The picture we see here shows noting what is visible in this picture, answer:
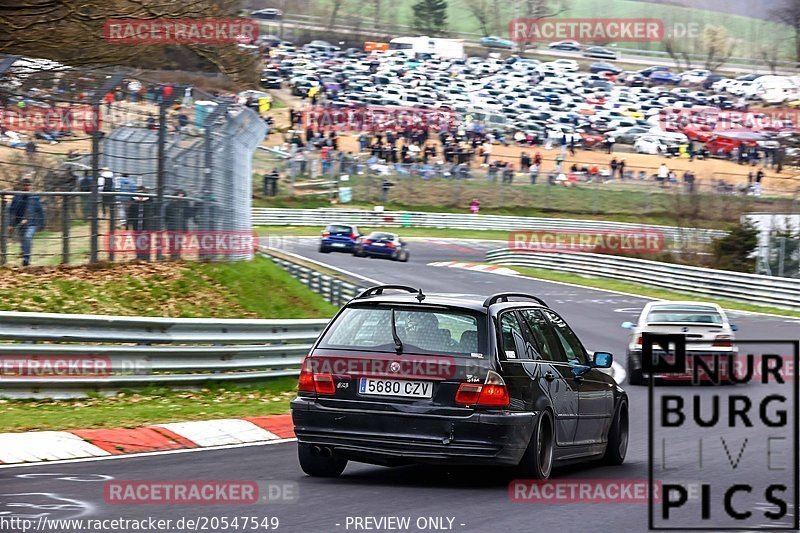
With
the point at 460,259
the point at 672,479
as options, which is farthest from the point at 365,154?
the point at 672,479

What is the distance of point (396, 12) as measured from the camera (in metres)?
121

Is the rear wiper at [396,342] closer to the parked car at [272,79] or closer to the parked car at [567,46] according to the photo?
the parked car at [272,79]

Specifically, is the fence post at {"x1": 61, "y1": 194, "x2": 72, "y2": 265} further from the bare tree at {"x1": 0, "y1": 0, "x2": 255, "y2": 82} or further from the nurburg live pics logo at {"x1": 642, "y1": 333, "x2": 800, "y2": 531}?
the nurburg live pics logo at {"x1": 642, "y1": 333, "x2": 800, "y2": 531}

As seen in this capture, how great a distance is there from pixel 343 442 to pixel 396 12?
116 metres

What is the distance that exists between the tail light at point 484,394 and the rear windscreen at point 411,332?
0.75 ft

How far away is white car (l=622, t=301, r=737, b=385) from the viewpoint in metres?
18.7

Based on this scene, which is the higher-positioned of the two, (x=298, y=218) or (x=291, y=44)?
(x=291, y=44)

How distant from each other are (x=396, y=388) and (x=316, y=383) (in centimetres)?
59

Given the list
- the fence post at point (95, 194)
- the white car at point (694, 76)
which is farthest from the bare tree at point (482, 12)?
the fence post at point (95, 194)

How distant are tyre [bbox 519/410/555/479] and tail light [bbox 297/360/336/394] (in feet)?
4.61

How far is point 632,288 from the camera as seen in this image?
1571 inches

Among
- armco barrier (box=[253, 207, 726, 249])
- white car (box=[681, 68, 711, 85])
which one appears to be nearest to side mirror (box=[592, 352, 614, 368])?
armco barrier (box=[253, 207, 726, 249])

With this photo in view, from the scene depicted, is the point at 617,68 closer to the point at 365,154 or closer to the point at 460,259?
the point at 365,154
